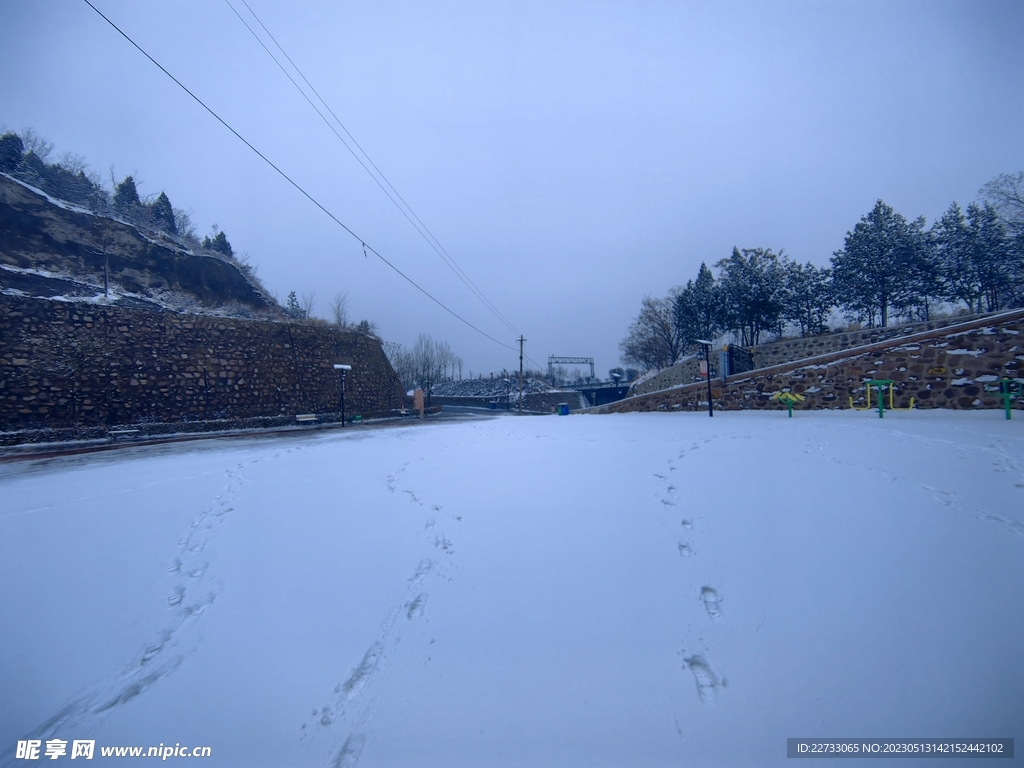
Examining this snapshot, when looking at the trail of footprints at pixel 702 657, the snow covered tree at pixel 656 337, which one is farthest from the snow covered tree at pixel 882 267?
the trail of footprints at pixel 702 657

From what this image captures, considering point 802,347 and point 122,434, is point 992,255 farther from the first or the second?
point 122,434

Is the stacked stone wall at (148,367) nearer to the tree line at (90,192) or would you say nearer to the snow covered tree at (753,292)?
the tree line at (90,192)

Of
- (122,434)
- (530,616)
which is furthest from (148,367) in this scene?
(530,616)

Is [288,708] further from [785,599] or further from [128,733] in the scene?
[785,599]

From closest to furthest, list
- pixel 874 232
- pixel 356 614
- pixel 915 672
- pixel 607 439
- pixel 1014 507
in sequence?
pixel 915 672
pixel 356 614
pixel 1014 507
pixel 607 439
pixel 874 232

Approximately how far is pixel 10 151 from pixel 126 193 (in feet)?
23.4

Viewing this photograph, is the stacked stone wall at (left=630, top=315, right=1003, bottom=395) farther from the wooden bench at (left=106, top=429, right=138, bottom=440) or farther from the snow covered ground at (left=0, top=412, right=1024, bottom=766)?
the wooden bench at (left=106, top=429, right=138, bottom=440)

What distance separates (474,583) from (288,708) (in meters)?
1.14

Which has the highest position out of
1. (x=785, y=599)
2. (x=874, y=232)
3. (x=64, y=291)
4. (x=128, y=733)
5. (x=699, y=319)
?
(x=874, y=232)

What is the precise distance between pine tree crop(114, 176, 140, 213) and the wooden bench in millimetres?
16253

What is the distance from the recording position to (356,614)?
2633mm

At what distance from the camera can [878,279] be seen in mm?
21406

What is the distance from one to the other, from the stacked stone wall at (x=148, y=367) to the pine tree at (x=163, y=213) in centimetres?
1230

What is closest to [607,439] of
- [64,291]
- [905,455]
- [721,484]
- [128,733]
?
[721,484]
